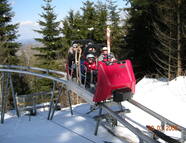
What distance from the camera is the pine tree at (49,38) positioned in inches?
1009

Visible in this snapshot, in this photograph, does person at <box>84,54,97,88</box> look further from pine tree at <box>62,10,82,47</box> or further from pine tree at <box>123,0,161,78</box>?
pine tree at <box>62,10,82,47</box>

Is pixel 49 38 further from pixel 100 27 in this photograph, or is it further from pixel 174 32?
pixel 174 32

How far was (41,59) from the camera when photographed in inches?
1041

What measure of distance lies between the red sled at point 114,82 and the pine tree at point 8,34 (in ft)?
60.8

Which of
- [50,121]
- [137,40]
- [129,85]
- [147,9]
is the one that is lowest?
[50,121]

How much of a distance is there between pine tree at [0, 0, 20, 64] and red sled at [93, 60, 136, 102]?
18.5m

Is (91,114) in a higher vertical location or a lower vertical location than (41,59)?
lower

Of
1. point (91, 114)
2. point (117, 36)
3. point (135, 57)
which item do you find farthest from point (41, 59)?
point (91, 114)

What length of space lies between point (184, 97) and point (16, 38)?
61.3 feet

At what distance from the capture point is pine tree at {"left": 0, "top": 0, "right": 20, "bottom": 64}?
73.0ft

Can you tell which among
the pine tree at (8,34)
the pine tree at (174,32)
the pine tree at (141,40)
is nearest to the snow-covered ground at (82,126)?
the pine tree at (174,32)

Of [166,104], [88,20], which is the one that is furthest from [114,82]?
[88,20]

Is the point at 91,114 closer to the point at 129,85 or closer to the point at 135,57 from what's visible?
the point at 129,85

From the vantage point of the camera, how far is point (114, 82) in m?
5.18
